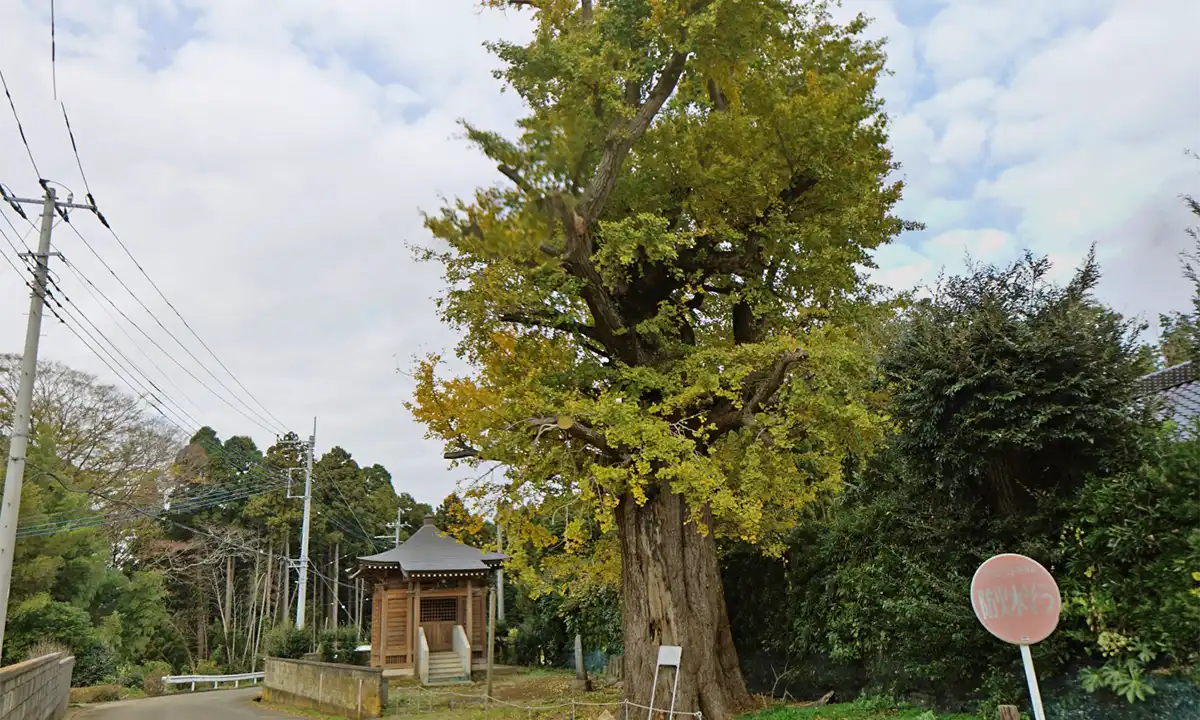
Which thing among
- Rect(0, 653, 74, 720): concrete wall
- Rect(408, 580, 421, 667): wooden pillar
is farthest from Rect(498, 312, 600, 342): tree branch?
Rect(408, 580, 421, 667): wooden pillar

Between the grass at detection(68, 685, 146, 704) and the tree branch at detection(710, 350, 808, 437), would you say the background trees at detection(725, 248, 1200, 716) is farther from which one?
the grass at detection(68, 685, 146, 704)

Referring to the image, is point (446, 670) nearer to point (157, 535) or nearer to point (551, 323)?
point (551, 323)

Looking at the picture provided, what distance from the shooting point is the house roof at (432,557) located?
23469mm

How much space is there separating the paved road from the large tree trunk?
10.9m

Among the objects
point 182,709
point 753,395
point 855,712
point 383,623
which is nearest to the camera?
point 855,712

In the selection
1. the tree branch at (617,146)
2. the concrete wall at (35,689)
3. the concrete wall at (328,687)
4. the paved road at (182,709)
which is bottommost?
the paved road at (182,709)

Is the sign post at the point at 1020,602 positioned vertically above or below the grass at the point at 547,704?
above

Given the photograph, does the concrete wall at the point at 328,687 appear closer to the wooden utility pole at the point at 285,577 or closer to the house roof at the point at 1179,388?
the house roof at the point at 1179,388

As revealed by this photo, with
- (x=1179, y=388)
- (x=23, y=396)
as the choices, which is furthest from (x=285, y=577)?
(x=1179, y=388)

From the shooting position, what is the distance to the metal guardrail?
25.9 metres

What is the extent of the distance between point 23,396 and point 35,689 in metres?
4.63

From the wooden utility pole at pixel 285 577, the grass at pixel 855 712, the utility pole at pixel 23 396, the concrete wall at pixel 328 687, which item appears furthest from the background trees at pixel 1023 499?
the wooden utility pole at pixel 285 577

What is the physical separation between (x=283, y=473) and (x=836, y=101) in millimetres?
38815

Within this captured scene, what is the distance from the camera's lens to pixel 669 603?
10.6 m
